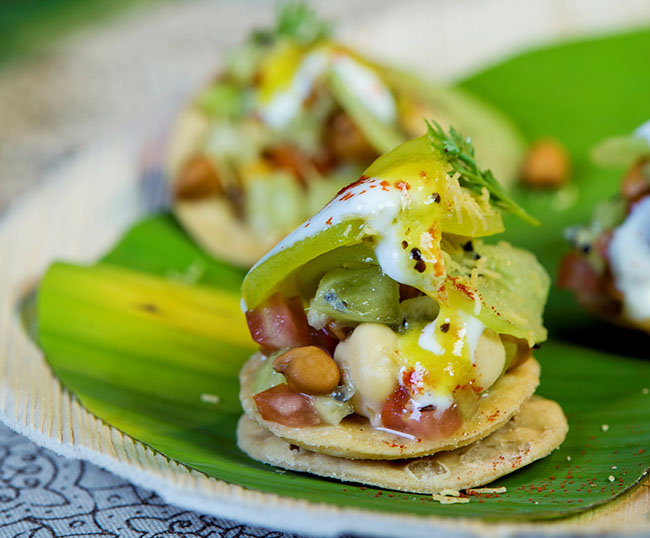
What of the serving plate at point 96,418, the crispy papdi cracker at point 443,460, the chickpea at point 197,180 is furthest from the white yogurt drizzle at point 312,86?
the crispy papdi cracker at point 443,460

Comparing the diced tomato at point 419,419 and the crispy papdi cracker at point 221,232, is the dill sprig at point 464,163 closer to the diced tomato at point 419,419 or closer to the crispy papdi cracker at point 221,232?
the diced tomato at point 419,419

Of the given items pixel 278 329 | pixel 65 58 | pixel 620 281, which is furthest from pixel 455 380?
pixel 65 58

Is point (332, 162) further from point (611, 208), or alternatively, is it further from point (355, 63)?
point (611, 208)

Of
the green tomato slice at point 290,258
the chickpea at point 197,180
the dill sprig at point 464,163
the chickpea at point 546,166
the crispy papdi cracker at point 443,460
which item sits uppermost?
the chickpea at point 546,166

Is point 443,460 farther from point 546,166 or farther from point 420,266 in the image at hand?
point 546,166

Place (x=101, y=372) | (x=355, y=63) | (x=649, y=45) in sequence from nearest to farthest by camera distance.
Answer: (x=101, y=372) < (x=355, y=63) < (x=649, y=45)

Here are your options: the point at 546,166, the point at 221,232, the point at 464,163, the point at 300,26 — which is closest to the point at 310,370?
the point at 464,163

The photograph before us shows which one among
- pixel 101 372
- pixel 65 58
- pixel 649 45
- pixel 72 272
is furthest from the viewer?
pixel 65 58
